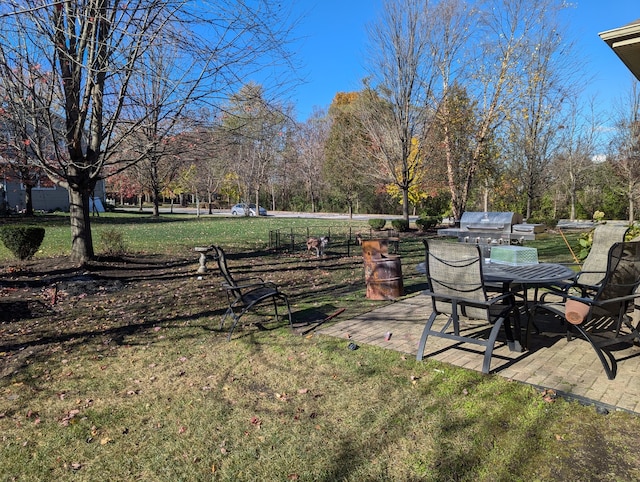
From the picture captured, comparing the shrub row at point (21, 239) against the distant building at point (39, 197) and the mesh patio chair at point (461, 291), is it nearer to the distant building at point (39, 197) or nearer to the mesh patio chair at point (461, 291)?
the mesh patio chair at point (461, 291)

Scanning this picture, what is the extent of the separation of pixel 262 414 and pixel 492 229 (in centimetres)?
551

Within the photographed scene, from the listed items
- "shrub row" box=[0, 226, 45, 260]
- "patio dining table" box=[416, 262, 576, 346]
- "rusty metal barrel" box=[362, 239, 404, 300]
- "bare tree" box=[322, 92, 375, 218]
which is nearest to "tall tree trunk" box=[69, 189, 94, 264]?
"shrub row" box=[0, 226, 45, 260]

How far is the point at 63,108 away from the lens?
762cm

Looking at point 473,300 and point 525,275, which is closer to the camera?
point 473,300

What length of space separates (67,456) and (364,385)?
206 centimetres

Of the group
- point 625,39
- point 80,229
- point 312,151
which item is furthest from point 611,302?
point 312,151

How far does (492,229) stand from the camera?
7117 millimetres

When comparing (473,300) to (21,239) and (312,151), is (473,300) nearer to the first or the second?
(21,239)

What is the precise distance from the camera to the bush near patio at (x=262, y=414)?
239cm

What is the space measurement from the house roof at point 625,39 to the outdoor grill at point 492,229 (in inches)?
121

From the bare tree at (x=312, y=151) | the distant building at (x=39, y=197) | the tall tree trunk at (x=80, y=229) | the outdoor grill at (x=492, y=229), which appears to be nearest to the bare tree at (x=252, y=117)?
the tall tree trunk at (x=80, y=229)

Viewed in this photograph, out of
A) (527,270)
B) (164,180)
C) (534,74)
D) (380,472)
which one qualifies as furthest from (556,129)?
(164,180)

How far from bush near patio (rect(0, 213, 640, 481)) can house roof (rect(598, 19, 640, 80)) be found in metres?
3.26

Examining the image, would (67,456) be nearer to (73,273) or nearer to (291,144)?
(73,273)
